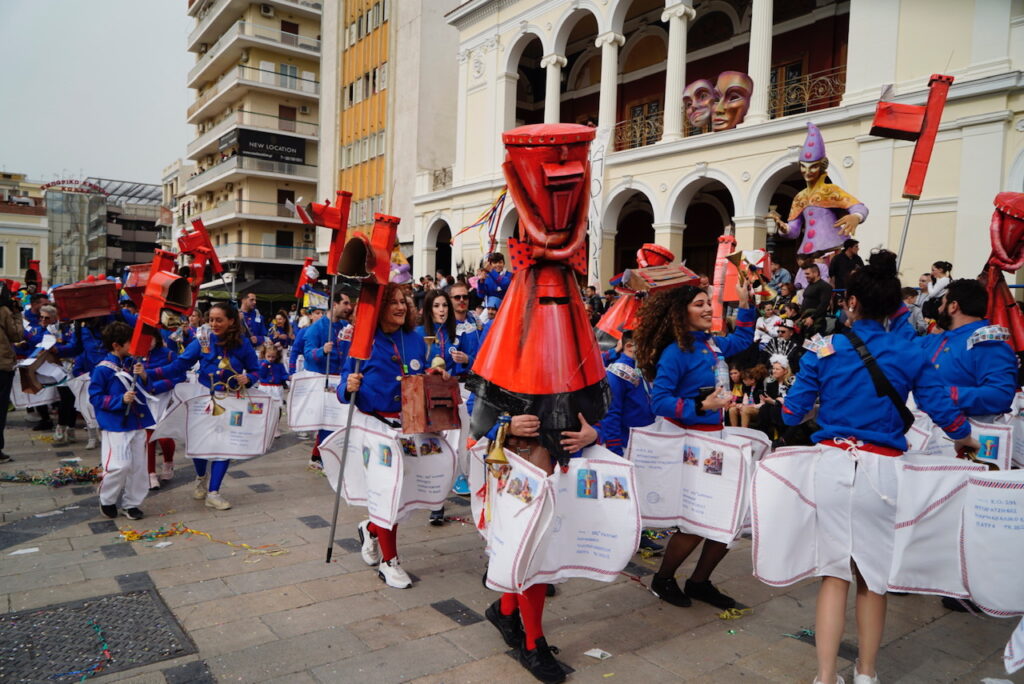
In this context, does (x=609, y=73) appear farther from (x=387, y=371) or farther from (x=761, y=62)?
(x=387, y=371)

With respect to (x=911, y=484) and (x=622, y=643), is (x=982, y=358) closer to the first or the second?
(x=911, y=484)

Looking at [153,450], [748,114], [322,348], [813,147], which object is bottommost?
[153,450]

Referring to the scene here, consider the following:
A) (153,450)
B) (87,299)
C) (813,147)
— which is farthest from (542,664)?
(813,147)

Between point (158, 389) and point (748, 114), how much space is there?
1383cm

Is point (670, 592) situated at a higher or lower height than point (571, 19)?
lower

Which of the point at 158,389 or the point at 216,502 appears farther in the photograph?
the point at 216,502

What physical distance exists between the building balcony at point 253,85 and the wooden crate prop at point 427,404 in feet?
140

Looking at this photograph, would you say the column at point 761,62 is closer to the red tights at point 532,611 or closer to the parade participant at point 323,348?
the parade participant at point 323,348

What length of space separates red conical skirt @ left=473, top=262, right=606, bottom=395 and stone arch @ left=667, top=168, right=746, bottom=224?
13.3m

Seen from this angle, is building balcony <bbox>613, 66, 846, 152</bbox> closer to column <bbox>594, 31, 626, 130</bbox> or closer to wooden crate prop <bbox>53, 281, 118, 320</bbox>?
column <bbox>594, 31, 626, 130</bbox>

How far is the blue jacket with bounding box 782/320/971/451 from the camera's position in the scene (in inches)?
128

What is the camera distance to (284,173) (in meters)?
42.3

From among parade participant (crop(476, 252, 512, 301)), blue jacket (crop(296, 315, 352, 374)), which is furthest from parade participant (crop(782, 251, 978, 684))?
parade participant (crop(476, 252, 512, 301))

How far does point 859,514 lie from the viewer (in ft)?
10.6
